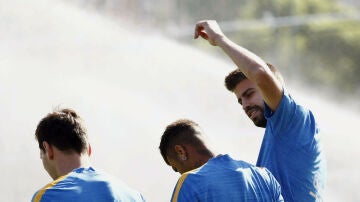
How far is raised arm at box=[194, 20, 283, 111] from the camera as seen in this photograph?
4.77m

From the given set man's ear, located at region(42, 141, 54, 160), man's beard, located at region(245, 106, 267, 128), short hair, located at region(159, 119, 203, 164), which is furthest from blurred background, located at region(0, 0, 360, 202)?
man's ear, located at region(42, 141, 54, 160)

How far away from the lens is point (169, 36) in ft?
82.7

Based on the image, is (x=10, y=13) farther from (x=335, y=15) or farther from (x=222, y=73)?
(x=335, y=15)

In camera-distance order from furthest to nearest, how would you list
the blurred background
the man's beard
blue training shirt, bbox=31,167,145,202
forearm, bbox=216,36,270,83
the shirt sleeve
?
the blurred background < the man's beard < the shirt sleeve < forearm, bbox=216,36,270,83 < blue training shirt, bbox=31,167,145,202

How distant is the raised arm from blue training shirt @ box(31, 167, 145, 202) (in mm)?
838

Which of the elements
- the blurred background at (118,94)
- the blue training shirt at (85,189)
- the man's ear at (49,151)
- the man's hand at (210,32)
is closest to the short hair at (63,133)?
the man's ear at (49,151)

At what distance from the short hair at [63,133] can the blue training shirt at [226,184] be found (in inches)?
22.8

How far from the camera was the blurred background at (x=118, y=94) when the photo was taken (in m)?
13.9

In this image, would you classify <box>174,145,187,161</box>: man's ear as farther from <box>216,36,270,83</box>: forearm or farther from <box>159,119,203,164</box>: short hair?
<box>216,36,270,83</box>: forearm

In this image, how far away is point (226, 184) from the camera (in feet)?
15.1

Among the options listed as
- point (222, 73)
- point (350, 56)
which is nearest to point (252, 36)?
point (350, 56)

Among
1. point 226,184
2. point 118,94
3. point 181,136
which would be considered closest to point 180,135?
point 181,136

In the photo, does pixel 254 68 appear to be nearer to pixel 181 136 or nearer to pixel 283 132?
pixel 283 132

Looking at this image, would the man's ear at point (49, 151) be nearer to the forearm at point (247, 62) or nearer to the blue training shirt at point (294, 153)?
the forearm at point (247, 62)
